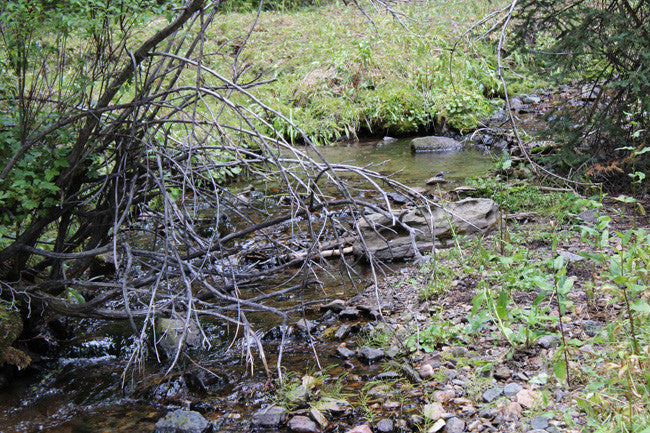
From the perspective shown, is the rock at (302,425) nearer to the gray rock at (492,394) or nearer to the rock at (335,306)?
the gray rock at (492,394)

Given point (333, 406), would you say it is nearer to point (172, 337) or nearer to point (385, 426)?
point (385, 426)

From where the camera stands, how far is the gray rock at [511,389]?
96.2 inches

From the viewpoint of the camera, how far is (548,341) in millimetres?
2738

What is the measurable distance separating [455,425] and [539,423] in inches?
14.3

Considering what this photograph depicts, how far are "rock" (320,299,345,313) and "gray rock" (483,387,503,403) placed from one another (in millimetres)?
1519

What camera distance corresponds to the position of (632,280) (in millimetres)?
2242

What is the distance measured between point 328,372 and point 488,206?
2723mm

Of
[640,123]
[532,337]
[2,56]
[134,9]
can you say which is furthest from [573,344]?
[2,56]

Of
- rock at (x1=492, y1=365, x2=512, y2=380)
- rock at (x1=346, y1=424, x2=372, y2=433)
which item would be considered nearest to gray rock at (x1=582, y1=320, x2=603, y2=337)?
rock at (x1=492, y1=365, x2=512, y2=380)

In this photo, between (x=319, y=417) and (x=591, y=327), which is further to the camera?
(x=591, y=327)

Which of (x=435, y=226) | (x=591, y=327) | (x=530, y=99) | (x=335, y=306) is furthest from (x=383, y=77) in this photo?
(x=591, y=327)

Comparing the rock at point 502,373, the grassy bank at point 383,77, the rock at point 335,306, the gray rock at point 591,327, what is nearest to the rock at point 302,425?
the rock at point 502,373

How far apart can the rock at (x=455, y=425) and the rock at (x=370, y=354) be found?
0.79 meters

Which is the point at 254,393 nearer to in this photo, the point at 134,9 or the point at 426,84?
the point at 134,9
